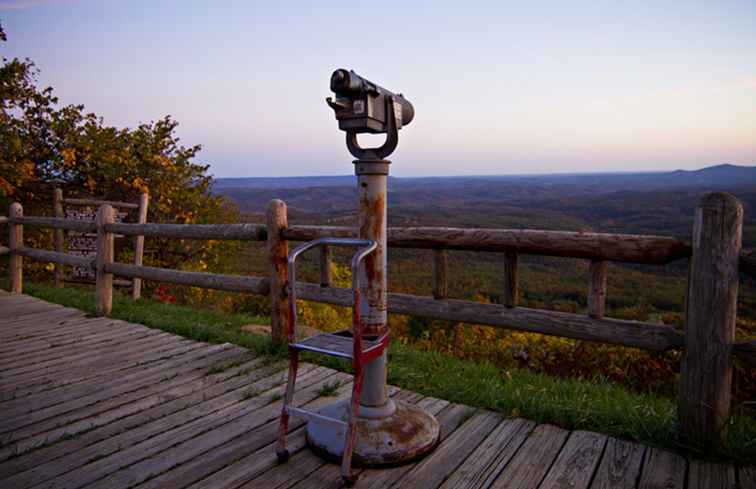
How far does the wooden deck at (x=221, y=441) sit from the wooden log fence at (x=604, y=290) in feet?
1.32

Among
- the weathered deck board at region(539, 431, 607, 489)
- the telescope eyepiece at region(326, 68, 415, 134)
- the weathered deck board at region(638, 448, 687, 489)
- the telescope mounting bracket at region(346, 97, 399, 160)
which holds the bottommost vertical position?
the weathered deck board at region(539, 431, 607, 489)

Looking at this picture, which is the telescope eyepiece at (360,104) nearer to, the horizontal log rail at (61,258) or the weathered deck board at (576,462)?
the weathered deck board at (576,462)

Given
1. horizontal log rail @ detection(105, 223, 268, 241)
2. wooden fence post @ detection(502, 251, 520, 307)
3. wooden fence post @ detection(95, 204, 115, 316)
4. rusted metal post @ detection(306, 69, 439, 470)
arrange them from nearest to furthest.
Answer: rusted metal post @ detection(306, 69, 439, 470)
wooden fence post @ detection(502, 251, 520, 307)
horizontal log rail @ detection(105, 223, 268, 241)
wooden fence post @ detection(95, 204, 115, 316)

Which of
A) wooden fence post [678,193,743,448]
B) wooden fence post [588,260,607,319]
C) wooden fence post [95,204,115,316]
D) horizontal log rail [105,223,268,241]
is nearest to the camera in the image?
wooden fence post [678,193,743,448]

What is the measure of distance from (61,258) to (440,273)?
5.20 meters

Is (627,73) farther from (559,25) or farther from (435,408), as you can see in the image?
(435,408)

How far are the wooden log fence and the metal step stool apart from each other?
107 cm

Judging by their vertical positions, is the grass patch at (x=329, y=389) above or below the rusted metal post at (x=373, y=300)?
below

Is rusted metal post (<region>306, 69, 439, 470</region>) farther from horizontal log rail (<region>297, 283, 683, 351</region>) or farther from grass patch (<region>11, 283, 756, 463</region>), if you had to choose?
horizontal log rail (<region>297, 283, 683, 351</region>)

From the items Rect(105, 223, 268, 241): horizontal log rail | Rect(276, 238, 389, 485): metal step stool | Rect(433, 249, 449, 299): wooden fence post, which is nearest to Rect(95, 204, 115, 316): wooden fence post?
Rect(105, 223, 268, 241): horizontal log rail

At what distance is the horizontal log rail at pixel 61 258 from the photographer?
5773 millimetres

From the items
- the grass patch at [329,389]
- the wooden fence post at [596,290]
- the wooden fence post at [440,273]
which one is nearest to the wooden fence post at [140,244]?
the grass patch at [329,389]

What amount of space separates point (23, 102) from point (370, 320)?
11536 mm

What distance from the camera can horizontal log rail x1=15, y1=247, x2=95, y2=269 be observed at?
18.9ft
